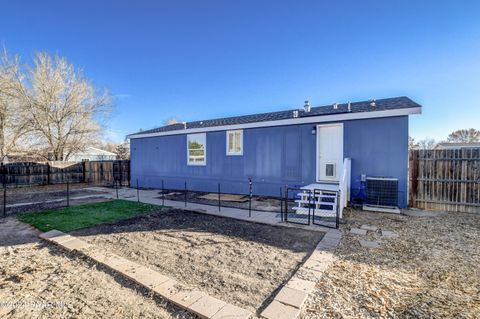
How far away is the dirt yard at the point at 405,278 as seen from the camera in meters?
2.09

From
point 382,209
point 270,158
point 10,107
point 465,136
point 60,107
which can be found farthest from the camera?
point 465,136

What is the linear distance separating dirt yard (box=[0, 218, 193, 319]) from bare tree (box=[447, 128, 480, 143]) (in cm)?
3857

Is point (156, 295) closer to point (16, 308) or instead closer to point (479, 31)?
point (16, 308)

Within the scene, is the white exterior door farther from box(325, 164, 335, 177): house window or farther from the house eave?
the house eave

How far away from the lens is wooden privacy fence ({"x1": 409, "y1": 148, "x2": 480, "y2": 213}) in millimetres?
5980

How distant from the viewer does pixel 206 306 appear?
2.11 m

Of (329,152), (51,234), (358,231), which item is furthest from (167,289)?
(329,152)

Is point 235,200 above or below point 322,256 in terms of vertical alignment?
below

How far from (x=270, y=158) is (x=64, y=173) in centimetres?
1406

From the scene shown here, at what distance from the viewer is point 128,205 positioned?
732 centimetres

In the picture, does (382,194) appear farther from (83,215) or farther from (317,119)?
(83,215)

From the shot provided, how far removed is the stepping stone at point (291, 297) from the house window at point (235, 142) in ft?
22.6

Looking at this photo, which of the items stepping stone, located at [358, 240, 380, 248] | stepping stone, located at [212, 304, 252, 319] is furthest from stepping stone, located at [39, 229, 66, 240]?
stepping stone, located at [358, 240, 380, 248]

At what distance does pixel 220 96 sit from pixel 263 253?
1788 centimetres
